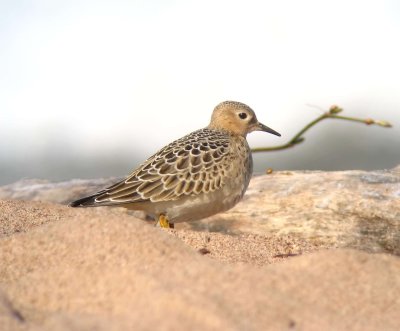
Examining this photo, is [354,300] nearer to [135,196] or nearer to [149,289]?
[149,289]

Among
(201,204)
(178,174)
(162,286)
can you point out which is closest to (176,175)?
(178,174)

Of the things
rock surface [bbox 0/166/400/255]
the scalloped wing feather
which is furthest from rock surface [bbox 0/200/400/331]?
rock surface [bbox 0/166/400/255]

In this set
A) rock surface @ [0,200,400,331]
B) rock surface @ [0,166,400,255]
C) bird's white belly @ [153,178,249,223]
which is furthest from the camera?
rock surface @ [0,166,400,255]

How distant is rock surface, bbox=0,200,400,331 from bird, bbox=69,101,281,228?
1492mm

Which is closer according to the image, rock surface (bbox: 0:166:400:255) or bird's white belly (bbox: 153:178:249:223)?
bird's white belly (bbox: 153:178:249:223)

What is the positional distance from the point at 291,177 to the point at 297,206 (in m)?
0.66

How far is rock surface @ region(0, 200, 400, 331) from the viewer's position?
9.66 ft

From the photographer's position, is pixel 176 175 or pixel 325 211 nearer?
pixel 176 175

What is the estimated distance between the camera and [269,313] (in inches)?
118

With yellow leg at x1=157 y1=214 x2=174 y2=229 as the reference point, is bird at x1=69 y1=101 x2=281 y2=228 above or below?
above

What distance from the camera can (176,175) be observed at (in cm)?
568

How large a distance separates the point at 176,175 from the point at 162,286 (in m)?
2.56

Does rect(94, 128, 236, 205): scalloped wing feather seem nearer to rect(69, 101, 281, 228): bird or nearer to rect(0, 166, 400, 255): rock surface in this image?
rect(69, 101, 281, 228): bird

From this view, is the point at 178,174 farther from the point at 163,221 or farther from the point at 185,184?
the point at 163,221
